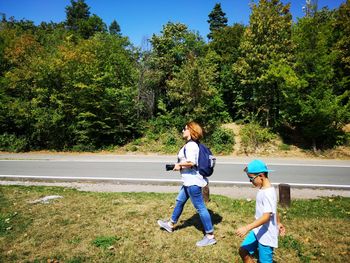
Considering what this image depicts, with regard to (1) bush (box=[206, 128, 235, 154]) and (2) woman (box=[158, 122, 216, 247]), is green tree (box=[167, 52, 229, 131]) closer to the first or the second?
(1) bush (box=[206, 128, 235, 154])

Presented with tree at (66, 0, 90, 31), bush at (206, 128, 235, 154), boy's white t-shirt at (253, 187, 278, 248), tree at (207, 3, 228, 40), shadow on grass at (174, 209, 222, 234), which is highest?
tree at (66, 0, 90, 31)

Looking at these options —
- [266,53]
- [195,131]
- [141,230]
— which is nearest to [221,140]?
[266,53]

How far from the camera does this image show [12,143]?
21328 mm

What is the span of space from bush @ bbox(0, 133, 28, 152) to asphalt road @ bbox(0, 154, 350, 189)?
5850mm

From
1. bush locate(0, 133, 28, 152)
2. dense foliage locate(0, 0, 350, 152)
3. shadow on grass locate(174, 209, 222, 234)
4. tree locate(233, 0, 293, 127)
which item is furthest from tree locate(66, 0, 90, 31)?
shadow on grass locate(174, 209, 222, 234)

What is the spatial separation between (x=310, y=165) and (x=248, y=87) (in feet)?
36.2

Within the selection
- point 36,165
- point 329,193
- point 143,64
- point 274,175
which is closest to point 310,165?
point 274,175

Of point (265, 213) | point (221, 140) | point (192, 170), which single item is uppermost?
point (192, 170)

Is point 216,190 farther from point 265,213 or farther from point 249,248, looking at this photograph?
point 265,213

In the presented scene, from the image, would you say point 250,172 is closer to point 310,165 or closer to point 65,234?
point 65,234

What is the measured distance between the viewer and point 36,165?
14609 millimetres

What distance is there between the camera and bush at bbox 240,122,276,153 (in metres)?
18.4

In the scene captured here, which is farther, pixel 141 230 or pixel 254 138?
pixel 254 138

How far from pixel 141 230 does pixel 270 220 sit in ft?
10.4
